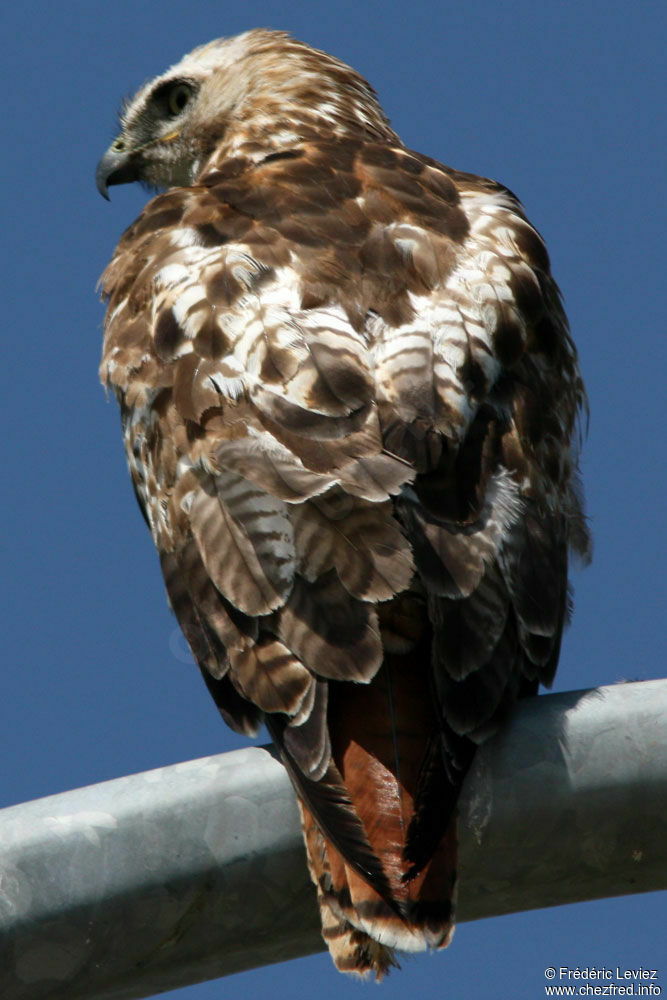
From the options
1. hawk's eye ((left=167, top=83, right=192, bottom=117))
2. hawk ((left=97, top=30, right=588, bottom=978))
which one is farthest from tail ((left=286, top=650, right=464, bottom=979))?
hawk's eye ((left=167, top=83, right=192, bottom=117))

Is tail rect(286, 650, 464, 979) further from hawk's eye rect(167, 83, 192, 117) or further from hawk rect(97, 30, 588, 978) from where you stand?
hawk's eye rect(167, 83, 192, 117)

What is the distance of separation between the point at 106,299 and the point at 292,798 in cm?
212

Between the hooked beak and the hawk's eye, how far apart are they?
9.8 inches

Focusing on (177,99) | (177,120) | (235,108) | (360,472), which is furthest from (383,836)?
(177,99)

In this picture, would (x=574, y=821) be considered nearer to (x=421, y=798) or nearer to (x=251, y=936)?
(x=421, y=798)

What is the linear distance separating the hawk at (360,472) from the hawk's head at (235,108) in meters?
0.68

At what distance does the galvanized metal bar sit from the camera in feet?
8.57

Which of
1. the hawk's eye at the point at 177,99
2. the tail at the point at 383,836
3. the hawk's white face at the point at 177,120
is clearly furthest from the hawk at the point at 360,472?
the hawk's eye at the point at 177,99

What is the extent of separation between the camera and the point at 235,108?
588 cm

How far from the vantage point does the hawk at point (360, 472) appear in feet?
10.3

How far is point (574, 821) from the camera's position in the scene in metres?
2.79

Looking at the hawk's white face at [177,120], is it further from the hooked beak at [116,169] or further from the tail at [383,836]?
the tail at [383,836]

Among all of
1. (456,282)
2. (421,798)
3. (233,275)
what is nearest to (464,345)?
(456,282)

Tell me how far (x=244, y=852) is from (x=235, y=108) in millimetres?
3779
